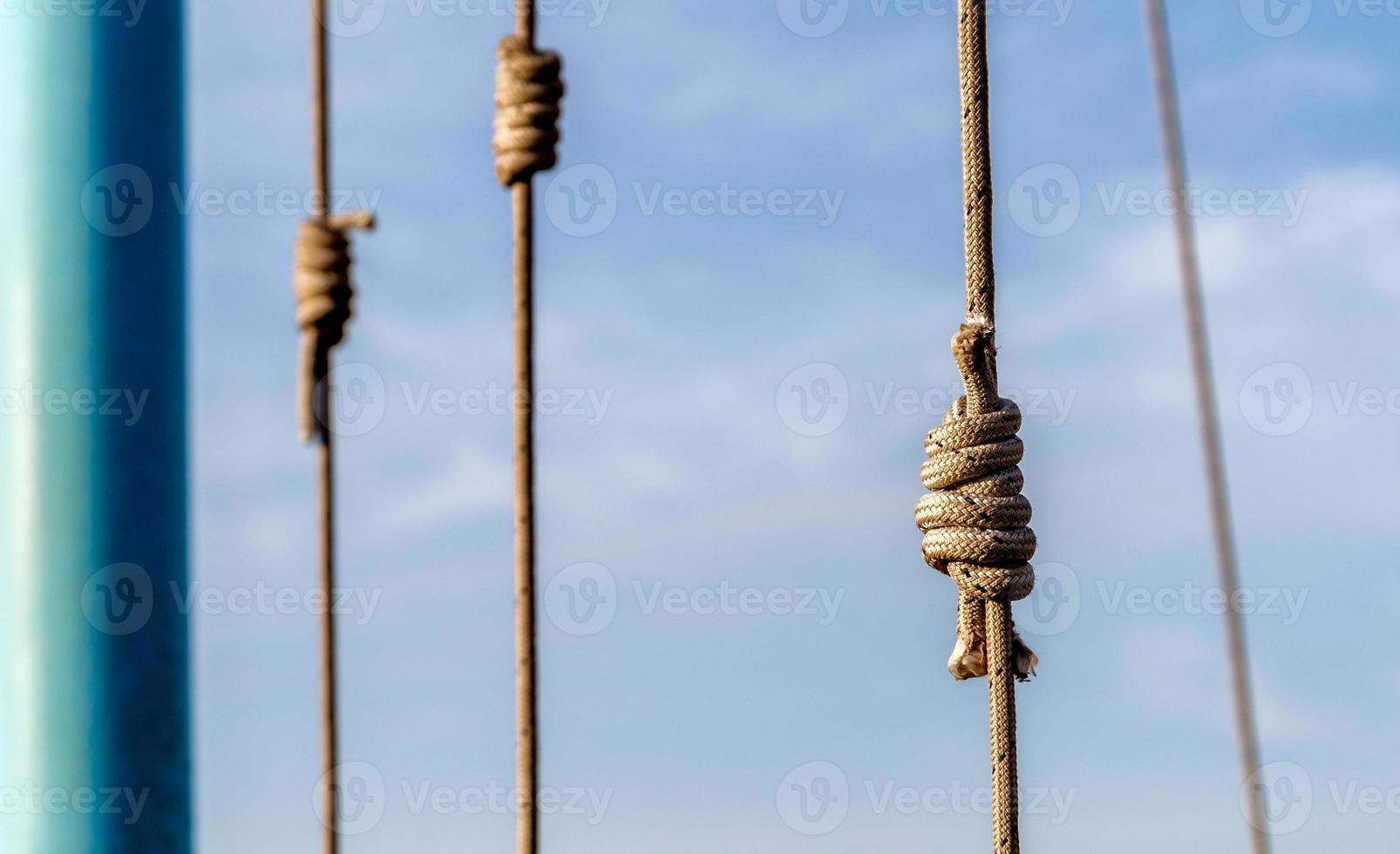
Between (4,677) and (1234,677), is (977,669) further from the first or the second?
(4,677)

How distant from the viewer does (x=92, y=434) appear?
3342 millimetres

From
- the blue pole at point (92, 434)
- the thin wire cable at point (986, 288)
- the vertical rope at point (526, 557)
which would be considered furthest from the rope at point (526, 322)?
the blue pole at point (92, 434)

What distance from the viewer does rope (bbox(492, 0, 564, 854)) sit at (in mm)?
2078

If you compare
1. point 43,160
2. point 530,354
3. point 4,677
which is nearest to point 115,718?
point 4,677

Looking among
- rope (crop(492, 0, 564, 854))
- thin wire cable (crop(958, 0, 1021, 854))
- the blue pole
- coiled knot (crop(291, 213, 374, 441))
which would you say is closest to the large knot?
rope (crop(492, 0, 564, 854))

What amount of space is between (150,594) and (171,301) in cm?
63

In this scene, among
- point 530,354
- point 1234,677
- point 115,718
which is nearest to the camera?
point 530,354

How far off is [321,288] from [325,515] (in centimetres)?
32

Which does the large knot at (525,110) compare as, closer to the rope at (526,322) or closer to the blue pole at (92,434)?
the rope at (526,322)

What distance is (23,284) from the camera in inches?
133

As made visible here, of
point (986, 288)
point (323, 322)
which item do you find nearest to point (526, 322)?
point (323, 322)

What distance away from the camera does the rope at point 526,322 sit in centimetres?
208

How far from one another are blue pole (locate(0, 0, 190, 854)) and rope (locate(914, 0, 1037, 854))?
1.64 meters

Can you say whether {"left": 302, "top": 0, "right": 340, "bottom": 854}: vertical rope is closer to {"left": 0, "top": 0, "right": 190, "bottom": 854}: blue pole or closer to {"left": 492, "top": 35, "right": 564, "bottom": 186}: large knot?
{"left": 492, "top": 35, "right": 564, "bottom": 186}: large knot
